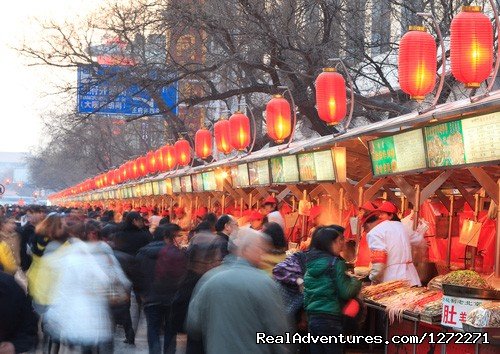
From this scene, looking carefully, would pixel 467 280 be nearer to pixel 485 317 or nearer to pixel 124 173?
pixel 485 317

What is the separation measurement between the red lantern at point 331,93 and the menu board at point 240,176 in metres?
5.90

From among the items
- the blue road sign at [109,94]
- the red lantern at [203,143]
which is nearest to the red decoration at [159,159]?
the blue road sign at [109,94]

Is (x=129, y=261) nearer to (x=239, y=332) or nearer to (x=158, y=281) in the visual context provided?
(x=158, y=281)

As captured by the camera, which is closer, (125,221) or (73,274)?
(73,274)

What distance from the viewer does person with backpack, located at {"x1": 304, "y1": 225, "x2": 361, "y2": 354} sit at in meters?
8.38

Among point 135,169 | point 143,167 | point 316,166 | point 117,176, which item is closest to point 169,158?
point 143,167

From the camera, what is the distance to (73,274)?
7777mm

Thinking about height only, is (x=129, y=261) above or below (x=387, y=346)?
above

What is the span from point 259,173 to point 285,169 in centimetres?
191

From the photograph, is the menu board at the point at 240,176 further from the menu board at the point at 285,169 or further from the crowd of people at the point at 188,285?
the crowd of people at the point at 188,285

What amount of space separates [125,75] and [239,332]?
17897mm

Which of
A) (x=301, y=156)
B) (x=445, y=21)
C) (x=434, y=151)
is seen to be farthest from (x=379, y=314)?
(x=445, y=21)

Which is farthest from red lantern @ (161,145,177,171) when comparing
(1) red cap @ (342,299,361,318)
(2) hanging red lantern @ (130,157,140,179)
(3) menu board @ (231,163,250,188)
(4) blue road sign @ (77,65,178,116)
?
(1) red cap @ (342,299,361,318)

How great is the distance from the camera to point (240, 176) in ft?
74.2
